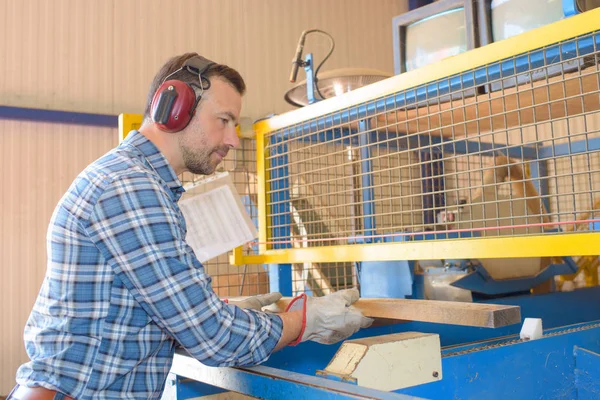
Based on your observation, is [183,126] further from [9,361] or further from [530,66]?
[9,361]

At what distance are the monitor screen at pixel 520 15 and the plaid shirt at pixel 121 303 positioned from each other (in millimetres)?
948

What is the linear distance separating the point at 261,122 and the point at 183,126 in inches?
32.1

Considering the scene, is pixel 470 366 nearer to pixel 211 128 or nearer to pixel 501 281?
pixel 211 128

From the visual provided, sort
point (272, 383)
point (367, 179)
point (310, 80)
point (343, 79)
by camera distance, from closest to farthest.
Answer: point (272, 383), point (367, 179), point (310, 80), point (343, 79)

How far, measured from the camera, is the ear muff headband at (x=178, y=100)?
4.25ft

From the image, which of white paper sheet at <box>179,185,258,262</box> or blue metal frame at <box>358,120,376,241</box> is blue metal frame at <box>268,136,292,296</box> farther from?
blue metal frame at <box>358,120,376,241</box>

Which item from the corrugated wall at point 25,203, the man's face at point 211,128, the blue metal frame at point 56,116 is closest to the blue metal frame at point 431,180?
the man's face at point 211,128

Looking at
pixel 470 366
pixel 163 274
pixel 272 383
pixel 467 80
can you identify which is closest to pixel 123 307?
pixel 163 274

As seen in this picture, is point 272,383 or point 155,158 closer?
point 272,383

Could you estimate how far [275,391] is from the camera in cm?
103

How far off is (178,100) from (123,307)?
0.47 m

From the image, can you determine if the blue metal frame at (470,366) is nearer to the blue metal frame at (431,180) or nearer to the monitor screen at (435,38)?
the blue metal frame at (431,180)

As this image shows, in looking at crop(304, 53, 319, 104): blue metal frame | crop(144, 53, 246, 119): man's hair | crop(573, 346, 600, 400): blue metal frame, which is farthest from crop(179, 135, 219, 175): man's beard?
crop(573, 346, 600, 400): blue metal frame

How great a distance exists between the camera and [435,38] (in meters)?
1.67
